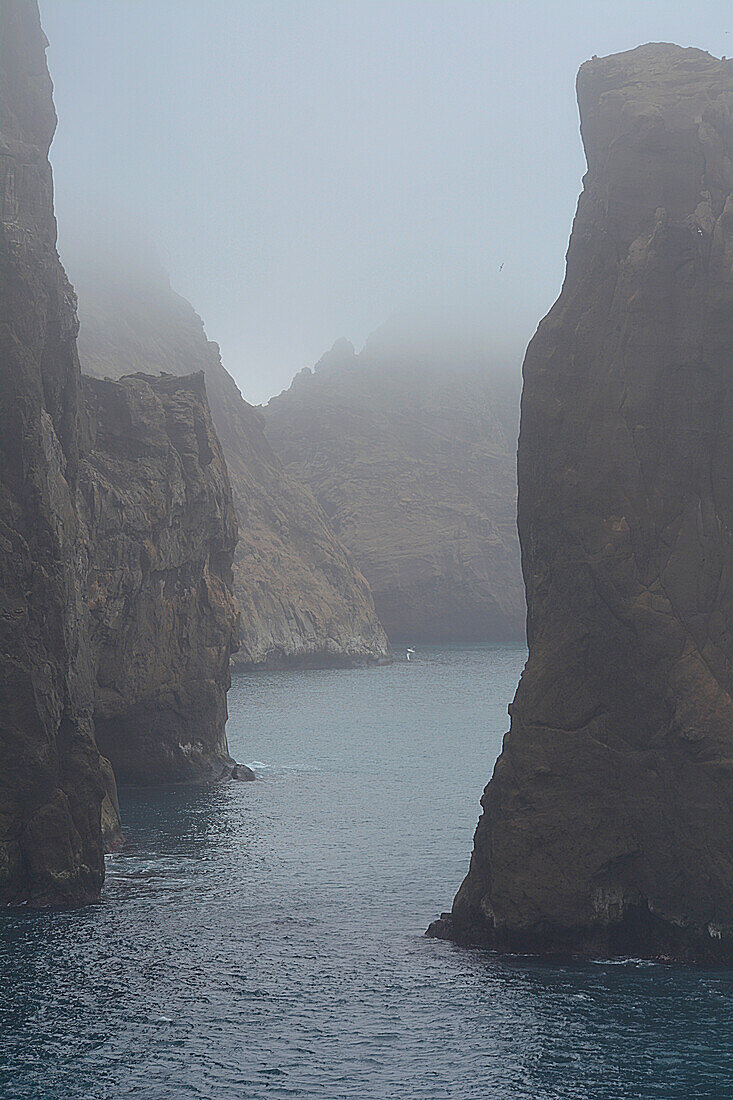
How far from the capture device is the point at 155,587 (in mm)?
69875

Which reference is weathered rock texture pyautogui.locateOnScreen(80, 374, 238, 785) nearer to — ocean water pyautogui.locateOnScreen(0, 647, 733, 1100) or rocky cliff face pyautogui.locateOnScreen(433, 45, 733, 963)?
ocean water pyautogui.locateOnScreen(0, 647, 733, 1100)

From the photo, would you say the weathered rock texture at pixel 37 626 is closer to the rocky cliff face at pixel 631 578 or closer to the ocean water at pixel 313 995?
the ocean water at pixel 313 995

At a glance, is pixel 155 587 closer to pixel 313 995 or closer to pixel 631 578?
pixel 631 578

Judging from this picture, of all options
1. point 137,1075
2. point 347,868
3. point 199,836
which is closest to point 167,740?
point 199,836

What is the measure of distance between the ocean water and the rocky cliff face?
84.5 inches

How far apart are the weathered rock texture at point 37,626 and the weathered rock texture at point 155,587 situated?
1832 centimetres

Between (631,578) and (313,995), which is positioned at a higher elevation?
(631,578)

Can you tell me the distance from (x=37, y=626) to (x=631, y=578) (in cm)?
1941

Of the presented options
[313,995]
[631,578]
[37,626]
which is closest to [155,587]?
[37,626]

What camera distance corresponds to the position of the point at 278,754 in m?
82.9

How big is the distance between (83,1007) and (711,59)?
35325 mm

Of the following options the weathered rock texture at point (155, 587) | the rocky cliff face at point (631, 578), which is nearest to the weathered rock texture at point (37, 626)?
the rocky cliff face at point (631, 578)

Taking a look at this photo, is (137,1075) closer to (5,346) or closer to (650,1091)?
(650,1091)

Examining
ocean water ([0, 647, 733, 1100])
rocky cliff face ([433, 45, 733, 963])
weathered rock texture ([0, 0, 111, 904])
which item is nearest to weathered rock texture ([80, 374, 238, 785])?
ocean water ([0, 647, 733, 1100])
